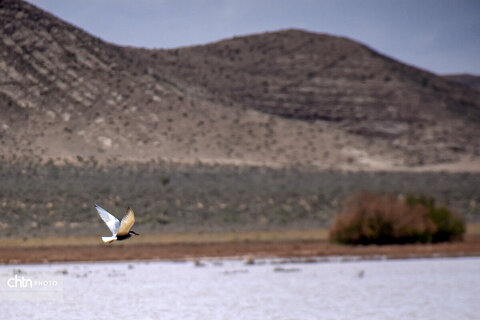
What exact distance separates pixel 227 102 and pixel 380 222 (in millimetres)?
43043

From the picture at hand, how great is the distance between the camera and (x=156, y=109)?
234 ft

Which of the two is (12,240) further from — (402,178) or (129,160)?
(402,178)

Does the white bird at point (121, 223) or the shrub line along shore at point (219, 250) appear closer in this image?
the white bird at point (121, 223)

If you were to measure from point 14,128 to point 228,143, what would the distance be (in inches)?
890

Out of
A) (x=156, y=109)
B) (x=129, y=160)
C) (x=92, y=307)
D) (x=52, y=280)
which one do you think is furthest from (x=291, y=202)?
(x=92, y=307)

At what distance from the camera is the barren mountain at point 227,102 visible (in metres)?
60.8

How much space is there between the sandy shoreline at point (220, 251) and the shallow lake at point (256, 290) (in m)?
1.41

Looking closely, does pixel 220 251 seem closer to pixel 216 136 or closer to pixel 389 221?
pixel 389 221

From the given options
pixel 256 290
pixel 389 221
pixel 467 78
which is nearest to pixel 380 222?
pixel 389 221

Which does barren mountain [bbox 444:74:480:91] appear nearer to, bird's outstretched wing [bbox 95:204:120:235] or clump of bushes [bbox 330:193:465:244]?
clump of bushes [bbox 330:193:465:244]

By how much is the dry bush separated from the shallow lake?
196 inches

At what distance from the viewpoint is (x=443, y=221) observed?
145ft

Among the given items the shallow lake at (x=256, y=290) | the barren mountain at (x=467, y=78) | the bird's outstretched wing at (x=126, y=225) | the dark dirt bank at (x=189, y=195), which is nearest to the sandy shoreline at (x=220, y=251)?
the shallow lake at (x=256, y=290)

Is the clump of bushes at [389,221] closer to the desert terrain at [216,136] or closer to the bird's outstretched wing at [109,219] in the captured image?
the desert terrain at [216,136]
